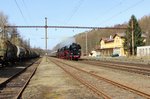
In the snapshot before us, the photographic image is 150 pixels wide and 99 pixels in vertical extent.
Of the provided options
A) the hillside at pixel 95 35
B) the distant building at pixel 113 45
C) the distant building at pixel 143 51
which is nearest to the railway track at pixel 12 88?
the distant building at pixel 143 51

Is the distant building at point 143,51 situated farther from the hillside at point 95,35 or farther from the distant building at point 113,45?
the hillside at point 95,35

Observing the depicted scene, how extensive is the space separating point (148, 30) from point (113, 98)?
441 ft

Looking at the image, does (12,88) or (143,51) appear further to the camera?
(143,51)

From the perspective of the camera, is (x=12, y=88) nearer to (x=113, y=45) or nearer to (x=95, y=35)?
(x=113, y=45)

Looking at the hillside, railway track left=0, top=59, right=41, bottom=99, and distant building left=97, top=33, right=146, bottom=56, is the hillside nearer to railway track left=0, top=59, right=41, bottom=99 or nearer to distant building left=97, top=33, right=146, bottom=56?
distant building left=97, top=33, right=146, bottom=56

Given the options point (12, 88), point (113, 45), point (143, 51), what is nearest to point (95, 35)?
point (113, 45)

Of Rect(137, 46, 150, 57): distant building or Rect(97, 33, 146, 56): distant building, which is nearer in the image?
Rect(137, 46, 150, 57): distant building

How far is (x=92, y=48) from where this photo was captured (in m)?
172

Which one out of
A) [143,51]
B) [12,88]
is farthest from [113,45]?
[12,88]

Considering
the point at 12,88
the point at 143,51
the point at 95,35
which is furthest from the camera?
the point at 95,35

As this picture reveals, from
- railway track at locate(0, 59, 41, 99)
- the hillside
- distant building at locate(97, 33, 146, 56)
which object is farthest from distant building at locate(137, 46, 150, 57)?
railway track at locate(0, 59, 41, 99)

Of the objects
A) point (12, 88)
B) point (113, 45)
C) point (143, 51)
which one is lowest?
point (12, 88)

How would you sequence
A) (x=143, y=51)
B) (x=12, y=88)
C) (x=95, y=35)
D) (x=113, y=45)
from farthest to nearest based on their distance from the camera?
(x=95, y=35) < (x=113, y=45) < (x=143, y=51) < (x=12, y=88)

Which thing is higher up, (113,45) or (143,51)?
(113,45)
